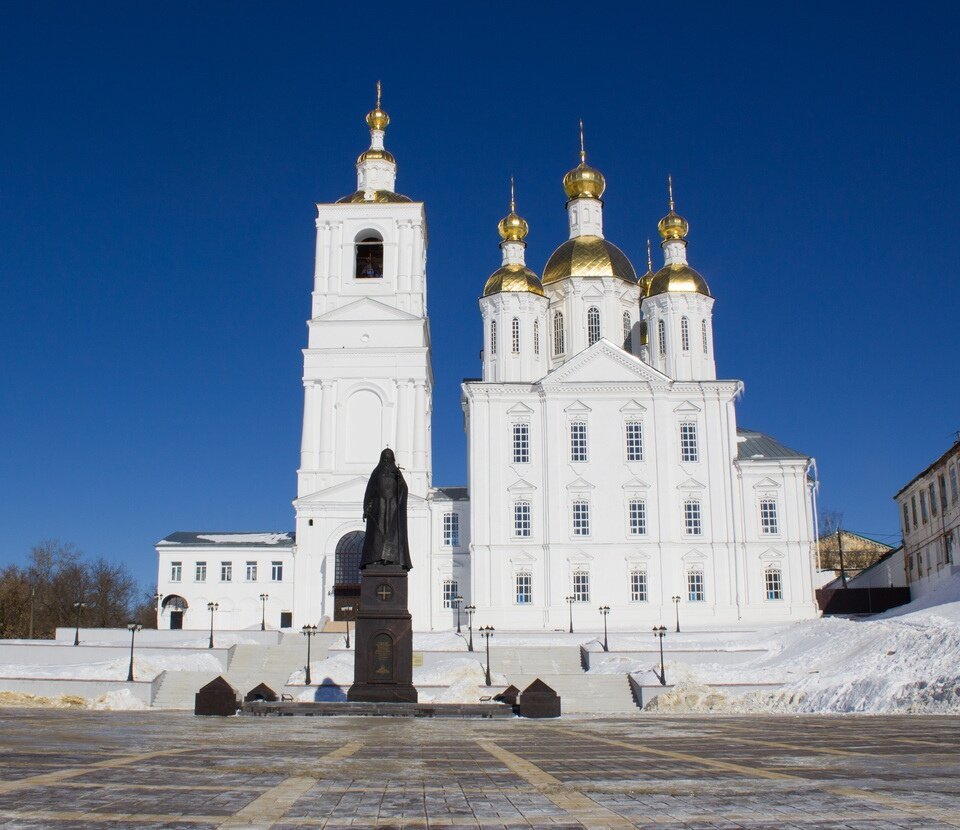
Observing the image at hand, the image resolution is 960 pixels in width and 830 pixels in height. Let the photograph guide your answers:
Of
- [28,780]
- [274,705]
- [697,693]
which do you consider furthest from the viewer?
[697,693]

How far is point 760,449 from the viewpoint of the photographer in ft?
174

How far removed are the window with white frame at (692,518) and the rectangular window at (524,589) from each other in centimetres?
789

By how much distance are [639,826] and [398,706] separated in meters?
18.1

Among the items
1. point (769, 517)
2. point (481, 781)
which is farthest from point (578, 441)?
point (481, 781)

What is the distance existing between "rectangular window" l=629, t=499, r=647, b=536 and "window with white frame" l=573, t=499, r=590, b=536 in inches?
81.7

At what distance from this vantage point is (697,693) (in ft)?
106

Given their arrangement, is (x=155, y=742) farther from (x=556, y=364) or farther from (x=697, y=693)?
(x=556, y=364)

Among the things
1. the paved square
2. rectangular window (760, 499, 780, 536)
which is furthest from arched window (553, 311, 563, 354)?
the paved square

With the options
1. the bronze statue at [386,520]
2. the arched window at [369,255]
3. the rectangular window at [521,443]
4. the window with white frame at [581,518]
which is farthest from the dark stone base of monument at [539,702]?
the arched window at [369,255]

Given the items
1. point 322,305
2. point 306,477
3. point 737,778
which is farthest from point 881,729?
point 322,305

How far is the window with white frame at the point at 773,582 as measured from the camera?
49906mm

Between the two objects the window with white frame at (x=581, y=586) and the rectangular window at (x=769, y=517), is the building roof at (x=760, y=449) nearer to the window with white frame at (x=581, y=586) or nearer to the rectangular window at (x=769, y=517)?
the rectangular window at (x=769, y=517)

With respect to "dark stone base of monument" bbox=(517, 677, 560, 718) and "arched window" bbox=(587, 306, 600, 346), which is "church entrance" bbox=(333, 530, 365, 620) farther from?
"dark stone base of monument" bbox=(517, 677, 560, 718)

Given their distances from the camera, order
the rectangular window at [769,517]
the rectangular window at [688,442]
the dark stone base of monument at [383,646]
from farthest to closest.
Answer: the rectangular window at [688,442], the rectangular window at [769,517], the dark stone base of monument at [383,646]
